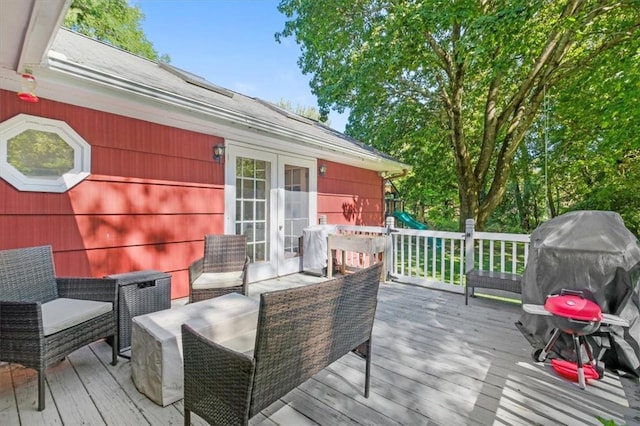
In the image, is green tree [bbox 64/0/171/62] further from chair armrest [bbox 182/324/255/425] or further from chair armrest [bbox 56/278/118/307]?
chair armrest [bbox 182/324/255/425]

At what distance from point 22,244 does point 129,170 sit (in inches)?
45.8

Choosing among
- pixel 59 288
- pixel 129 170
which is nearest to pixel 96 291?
pixel 59 288

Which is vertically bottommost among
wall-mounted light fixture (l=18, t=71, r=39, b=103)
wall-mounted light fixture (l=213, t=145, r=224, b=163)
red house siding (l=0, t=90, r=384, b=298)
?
red house siding (l=0, t=90, r=384, b=298)

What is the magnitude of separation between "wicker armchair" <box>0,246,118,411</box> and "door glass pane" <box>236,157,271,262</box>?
7.48 feet

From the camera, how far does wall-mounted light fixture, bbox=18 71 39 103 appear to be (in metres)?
2.31

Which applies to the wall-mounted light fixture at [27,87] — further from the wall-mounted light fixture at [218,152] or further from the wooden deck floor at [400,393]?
the wooden deck floor at [400,393]

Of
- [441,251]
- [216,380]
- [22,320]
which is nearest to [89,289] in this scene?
[22,320]

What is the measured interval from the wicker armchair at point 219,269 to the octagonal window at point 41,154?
58.4 inches

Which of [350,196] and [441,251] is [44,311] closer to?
[441,251]

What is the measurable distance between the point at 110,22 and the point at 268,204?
1163 cm

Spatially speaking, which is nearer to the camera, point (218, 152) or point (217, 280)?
point (217, 280)

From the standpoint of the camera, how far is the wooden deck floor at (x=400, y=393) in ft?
5.68

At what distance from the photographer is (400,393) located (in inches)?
77.5

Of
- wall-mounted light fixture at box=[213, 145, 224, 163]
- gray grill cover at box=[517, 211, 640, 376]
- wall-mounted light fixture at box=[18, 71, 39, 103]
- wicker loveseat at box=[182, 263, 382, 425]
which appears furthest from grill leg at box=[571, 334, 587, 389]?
wall-mounted light fixture at box=[18, 71, 39, 103]
